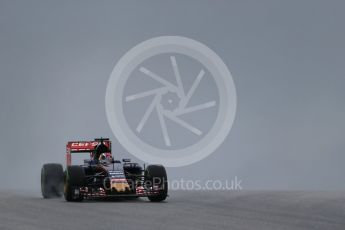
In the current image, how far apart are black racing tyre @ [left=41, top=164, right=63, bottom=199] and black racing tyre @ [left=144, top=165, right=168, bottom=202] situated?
12.7ft

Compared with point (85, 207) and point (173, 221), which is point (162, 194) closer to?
point (85, 207)

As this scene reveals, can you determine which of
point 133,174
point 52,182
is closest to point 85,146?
point 52,182

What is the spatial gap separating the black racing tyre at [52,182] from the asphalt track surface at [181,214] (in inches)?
93.7

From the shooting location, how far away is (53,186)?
30.4 meters

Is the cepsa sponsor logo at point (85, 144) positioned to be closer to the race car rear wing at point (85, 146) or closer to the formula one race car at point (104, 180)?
the race car rear wing at point (85, 146)

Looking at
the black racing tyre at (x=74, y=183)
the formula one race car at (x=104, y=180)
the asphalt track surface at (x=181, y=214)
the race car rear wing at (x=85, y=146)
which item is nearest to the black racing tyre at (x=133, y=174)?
the formula one race car at (x=104, y=180)

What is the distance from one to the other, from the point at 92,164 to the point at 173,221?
10308 mm

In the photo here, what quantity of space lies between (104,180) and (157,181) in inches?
64.8

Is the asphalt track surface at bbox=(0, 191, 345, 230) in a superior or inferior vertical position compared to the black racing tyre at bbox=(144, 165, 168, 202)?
inferior

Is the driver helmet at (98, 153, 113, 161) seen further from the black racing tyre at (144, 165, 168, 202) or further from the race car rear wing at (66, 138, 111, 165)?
the black racing tyre at (144, 165, 168, 202)

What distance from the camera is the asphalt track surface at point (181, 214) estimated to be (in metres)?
18.9

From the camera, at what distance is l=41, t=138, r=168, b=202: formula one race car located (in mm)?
27203

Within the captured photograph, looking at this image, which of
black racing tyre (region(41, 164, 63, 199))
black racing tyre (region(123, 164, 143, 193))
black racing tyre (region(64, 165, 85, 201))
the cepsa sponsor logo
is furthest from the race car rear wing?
black racing tyre (region(64, 165, 85, 201))

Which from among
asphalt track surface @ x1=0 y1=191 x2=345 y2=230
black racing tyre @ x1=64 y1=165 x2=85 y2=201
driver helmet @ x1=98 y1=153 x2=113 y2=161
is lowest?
asphalt track surface @ x1=0 y1=191 x2=345 y2=230
